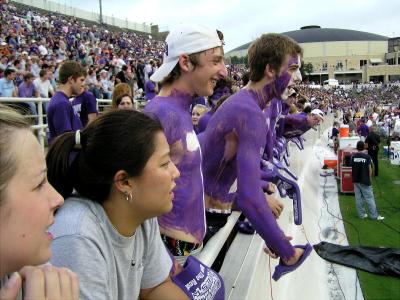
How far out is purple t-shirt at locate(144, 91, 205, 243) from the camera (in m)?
2.06

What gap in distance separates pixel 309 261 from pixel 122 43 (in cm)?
2651

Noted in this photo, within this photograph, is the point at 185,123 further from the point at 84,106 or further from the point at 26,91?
the point at 26,91

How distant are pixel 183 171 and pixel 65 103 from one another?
2.76 metres

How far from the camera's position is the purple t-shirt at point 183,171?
2.06m

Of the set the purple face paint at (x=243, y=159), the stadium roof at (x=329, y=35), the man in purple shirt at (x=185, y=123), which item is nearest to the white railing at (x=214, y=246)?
the man in purple shirt at (x=185, y=123)

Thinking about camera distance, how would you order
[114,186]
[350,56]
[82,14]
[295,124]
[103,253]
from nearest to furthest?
1. [103,253]
2. [114,186]
3. [295,124]
4. [82,14]
5. [350,56]

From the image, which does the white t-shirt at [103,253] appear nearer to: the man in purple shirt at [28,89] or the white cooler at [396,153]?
the man in purple shirt at [28,89]

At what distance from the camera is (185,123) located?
83.4 inches

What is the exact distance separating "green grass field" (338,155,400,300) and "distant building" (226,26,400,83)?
90687 millimetres

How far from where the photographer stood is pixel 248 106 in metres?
2.37

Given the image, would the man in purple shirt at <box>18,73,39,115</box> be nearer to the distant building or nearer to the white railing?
the white railing

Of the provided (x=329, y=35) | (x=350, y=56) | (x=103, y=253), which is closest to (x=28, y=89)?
(x=103, y=253)

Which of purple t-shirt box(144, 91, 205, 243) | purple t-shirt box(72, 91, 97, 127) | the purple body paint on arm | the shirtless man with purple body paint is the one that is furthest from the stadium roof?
purple t-shirt box(144, 91, 205, 243)

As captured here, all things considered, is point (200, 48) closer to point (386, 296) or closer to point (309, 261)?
point (309, 261)
